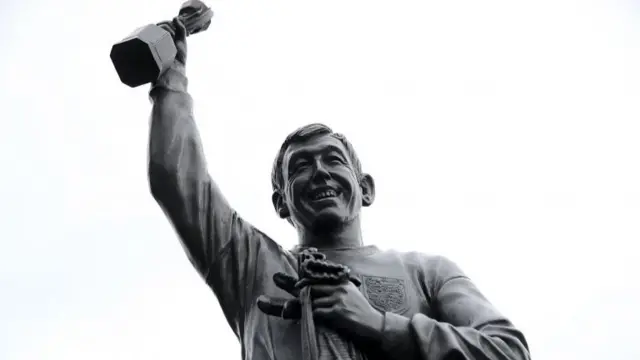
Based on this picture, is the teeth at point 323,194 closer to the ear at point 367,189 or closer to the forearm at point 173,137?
the ear at point 367,189

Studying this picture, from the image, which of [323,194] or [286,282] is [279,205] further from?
[286,282]

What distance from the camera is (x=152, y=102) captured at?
7.39 meters

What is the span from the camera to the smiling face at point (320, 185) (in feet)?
24.8

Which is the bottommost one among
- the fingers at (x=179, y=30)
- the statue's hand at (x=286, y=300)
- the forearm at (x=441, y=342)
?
the forearm at (x=441, y=342)

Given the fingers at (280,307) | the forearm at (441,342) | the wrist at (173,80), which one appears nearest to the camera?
the forearm at (441,342)

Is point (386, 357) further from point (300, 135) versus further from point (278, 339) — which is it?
point (300, 135)

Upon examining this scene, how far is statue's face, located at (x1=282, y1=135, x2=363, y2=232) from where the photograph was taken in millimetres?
7551

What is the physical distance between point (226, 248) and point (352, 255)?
3.34 feet

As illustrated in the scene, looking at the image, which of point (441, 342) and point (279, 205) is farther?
point (279, 205)

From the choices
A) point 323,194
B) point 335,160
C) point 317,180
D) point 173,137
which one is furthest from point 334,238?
point 173,137

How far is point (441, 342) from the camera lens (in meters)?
6.17

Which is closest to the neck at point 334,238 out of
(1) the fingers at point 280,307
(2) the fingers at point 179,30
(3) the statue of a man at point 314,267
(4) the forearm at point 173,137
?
(3) the statue of a man at point 314,267

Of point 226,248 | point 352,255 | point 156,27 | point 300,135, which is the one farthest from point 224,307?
point 156,27

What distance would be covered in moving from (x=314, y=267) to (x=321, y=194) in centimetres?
124
